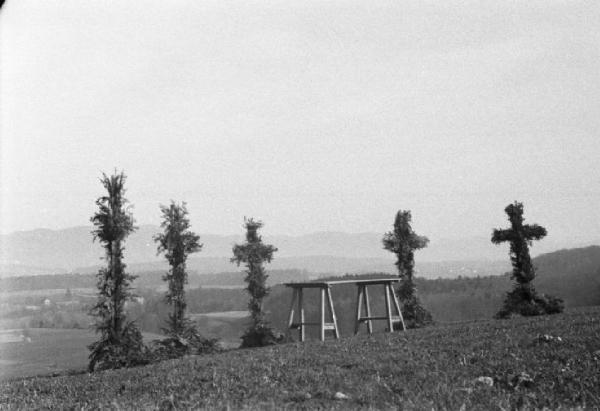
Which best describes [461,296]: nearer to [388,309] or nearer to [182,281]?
[388,309]

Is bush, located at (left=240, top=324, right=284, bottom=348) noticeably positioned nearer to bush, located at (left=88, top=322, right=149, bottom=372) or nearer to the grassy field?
bush, located at (left=88, top=322, right=149, bottom=372)

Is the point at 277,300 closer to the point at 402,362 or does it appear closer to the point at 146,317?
the point at 146,317

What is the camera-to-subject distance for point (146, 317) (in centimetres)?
7869

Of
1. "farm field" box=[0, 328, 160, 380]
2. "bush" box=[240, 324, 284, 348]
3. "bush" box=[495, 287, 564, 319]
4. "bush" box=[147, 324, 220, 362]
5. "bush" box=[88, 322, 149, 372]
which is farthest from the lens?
"farm field" box=[0, 328, 160, 380]

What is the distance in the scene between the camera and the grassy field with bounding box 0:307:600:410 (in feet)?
34.2

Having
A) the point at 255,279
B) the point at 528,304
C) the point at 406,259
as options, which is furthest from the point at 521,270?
the point at 255,279

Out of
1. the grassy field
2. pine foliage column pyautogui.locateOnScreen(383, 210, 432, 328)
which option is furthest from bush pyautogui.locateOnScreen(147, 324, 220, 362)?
pine foliage column pyautogui.locateOnScreen(383, 210, 432, 328)

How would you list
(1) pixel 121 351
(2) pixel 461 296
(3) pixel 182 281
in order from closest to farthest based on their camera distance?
(1) pixel 121 351, (3) pixel 182 281, (2) pixel 461 296

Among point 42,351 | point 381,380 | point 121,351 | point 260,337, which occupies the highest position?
point 381,380

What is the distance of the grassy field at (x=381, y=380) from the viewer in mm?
10422

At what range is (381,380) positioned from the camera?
40.3 ft

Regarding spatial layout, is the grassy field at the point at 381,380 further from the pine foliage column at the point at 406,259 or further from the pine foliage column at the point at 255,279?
the pine foliage column at the point at 406,259

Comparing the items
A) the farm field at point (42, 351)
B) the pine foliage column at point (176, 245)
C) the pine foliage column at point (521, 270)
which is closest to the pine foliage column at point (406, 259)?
the pine foliage column at point (521, 270)

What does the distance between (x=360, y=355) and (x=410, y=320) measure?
18.2 m
